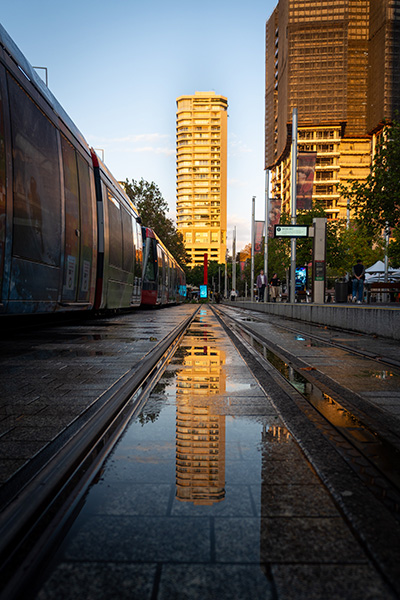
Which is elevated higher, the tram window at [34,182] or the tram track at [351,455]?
the tram window at [34,182]

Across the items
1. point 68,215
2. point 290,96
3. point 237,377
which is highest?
point 290,96

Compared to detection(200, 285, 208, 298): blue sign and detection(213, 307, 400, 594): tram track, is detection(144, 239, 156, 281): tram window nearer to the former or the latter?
detection(213, 307, 400, 594): tram track

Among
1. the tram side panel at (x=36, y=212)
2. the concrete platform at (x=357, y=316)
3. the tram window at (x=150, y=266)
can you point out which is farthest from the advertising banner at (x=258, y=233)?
the tram side panel at (x=36, y=212)

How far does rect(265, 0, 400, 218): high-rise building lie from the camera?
10900cm

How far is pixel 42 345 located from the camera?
24.6ft

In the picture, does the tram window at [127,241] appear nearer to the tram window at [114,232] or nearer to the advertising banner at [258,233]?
the tram window at [114,232]

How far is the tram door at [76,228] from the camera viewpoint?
9.06 meters

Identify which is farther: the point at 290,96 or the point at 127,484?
the point at 290,96

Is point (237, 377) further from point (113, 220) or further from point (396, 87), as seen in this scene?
point (396, 87)

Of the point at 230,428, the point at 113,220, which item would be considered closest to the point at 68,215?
the point at 113,220

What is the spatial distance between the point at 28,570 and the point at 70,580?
128mm

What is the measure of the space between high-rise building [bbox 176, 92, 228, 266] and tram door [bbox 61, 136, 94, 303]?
183 metres

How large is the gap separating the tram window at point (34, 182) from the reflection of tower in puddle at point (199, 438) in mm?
3086

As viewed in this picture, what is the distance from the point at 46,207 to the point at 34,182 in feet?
2.11
